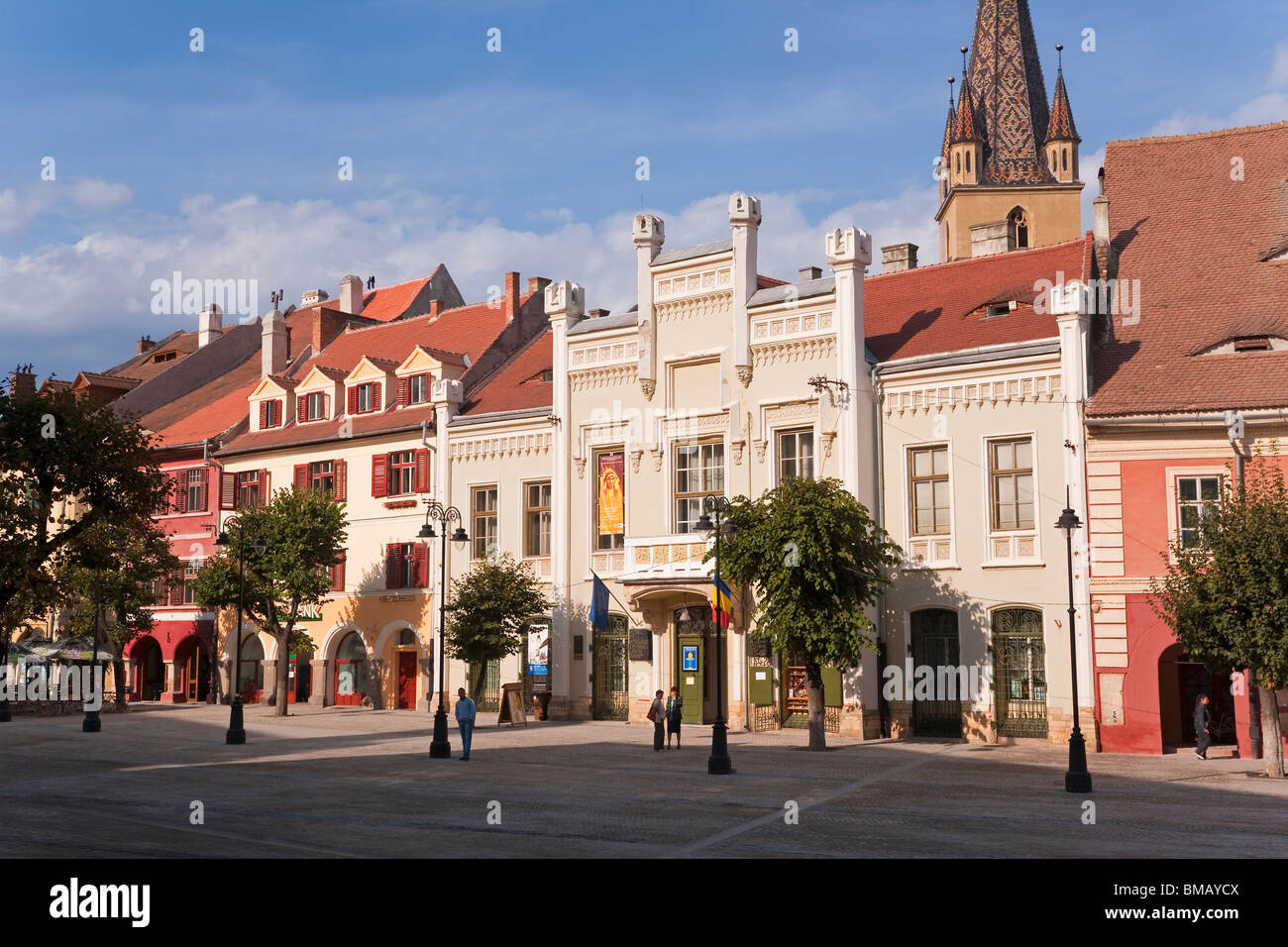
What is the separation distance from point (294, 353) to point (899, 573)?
111 ft

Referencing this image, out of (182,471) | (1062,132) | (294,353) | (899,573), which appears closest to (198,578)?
(182,471)

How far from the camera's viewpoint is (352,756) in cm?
2933

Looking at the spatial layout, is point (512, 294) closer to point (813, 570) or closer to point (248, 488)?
point (248, 488)

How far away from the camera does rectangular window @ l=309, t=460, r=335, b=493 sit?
4778 cm

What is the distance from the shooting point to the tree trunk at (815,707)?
3103 cm

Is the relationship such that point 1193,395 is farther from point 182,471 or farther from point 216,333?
point 216,333

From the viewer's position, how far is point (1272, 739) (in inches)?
1008

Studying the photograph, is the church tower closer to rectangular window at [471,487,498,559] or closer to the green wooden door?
rectangular window at [471,487,498,559]

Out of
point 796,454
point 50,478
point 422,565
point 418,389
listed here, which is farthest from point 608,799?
point 418,389

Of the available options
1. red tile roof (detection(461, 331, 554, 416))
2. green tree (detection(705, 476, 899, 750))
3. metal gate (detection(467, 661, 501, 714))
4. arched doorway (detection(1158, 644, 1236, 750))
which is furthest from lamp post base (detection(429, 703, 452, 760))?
arched doorway (detection(1158, 644, 1236, 750))

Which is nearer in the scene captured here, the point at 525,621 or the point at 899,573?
the point at 899,573

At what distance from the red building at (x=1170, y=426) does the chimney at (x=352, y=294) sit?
36866mm

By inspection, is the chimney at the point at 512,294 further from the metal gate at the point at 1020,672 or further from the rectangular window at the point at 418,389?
the metal gate at the point at 1020,672
